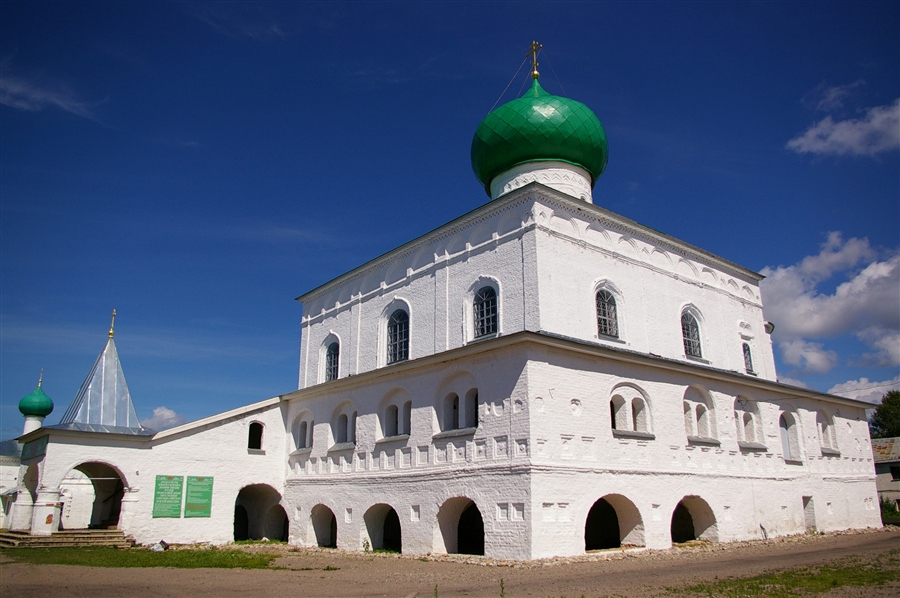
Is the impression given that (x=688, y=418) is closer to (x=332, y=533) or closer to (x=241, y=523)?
(x=332, y=533)

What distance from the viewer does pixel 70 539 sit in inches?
623

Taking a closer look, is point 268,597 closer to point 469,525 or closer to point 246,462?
point 469,525

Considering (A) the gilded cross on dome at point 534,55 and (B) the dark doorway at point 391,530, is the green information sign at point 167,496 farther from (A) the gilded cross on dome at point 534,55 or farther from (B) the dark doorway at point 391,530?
(A) the gilded cross on dome at point 534,55

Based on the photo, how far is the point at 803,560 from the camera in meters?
12.2

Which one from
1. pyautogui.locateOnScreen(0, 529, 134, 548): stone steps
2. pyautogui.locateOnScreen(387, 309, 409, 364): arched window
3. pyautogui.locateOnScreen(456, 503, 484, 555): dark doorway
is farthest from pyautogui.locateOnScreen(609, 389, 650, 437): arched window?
pyautogui.locateOnScreen(0, 529, 134, 548): stone steps

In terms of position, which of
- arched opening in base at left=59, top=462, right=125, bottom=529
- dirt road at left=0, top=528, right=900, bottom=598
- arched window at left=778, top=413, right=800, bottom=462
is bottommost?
dirt road at left=0, top=528, right=900, bottom=598

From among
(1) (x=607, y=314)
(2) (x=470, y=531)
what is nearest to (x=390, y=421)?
(2) (x=470, y=531)

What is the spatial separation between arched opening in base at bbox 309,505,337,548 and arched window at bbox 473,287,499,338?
6.76 meters

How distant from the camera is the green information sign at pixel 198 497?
17.6 meters

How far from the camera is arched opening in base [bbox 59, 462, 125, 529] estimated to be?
22875 millimetres

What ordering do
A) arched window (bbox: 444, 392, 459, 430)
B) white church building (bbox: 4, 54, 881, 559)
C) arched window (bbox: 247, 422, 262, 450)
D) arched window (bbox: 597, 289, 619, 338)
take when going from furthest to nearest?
arched window (bbox: 247, 422, 262, 450)
arched window (bbox: 597, 289, 619, 338)
arched window (bbox: 444, 392, 459, 430)
white church building (bbox: 4, 54, 881, 559)

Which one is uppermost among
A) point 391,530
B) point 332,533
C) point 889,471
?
point 889,471

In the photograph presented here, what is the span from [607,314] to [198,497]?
1160 cm

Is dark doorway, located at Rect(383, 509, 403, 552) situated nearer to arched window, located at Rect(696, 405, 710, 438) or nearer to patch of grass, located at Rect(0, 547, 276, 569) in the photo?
patch of grass, located at Rect(0, 547, 276, 569)
